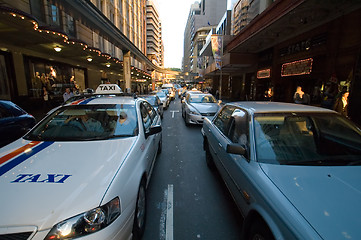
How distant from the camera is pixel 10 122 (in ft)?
14.6

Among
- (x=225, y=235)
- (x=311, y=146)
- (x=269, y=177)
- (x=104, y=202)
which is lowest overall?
(x=225, y=235)

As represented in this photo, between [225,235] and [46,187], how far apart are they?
84.0 inches

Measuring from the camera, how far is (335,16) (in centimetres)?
812

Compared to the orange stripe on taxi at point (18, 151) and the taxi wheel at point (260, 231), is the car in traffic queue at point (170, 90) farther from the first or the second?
the taxi wheel at point (260, 231)

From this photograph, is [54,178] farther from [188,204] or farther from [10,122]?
[10,122]

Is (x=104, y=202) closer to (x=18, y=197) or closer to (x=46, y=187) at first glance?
(x=46, y=187)

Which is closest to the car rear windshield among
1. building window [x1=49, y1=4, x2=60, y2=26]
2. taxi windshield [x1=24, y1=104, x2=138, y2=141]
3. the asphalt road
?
the asphalt road

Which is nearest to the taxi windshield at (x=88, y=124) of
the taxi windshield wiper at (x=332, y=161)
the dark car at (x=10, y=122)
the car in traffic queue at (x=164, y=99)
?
the taxi windshield wiper at (x=332, y=161)

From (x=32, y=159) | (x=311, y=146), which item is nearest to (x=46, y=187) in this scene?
(x=32, y=159)

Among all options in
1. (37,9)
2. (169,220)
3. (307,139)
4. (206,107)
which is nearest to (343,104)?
(206,107)

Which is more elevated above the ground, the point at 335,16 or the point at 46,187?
the point at 335,16

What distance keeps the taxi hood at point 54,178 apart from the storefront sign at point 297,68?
37.8 feet

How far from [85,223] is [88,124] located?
1.85 metres

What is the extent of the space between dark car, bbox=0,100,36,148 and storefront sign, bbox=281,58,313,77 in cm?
1295
